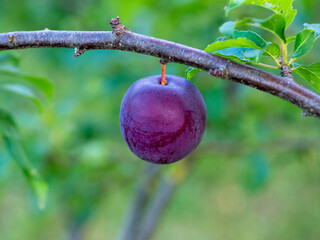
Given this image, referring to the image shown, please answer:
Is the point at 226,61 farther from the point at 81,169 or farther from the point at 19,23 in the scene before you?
the point at 19,23

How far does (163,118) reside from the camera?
35.4 inches

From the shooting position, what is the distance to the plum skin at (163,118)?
2.96ft

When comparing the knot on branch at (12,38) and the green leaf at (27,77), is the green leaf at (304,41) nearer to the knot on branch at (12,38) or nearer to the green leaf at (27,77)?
the knot on branch at (12,38)

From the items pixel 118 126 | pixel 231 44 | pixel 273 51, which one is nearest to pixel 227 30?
A: pixel 231 44

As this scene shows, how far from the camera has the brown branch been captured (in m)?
0.80

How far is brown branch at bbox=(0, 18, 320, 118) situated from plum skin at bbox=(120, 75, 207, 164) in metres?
0.11

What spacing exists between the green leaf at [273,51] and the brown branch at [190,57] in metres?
0.09

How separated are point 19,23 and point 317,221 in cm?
355

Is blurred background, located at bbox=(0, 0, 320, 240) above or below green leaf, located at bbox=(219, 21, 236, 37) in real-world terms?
above

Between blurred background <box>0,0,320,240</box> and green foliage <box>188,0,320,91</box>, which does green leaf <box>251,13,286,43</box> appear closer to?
green foliage <box>188,0,320,91</box>

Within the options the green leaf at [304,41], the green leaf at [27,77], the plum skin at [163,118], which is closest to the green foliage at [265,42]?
the green leaf at [304,41]

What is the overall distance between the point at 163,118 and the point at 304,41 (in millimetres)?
341

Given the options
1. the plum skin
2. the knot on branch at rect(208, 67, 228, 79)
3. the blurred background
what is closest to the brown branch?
the knot on branch at rect(208, 67, 228, 79)

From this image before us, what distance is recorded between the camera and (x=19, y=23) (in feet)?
10.4
